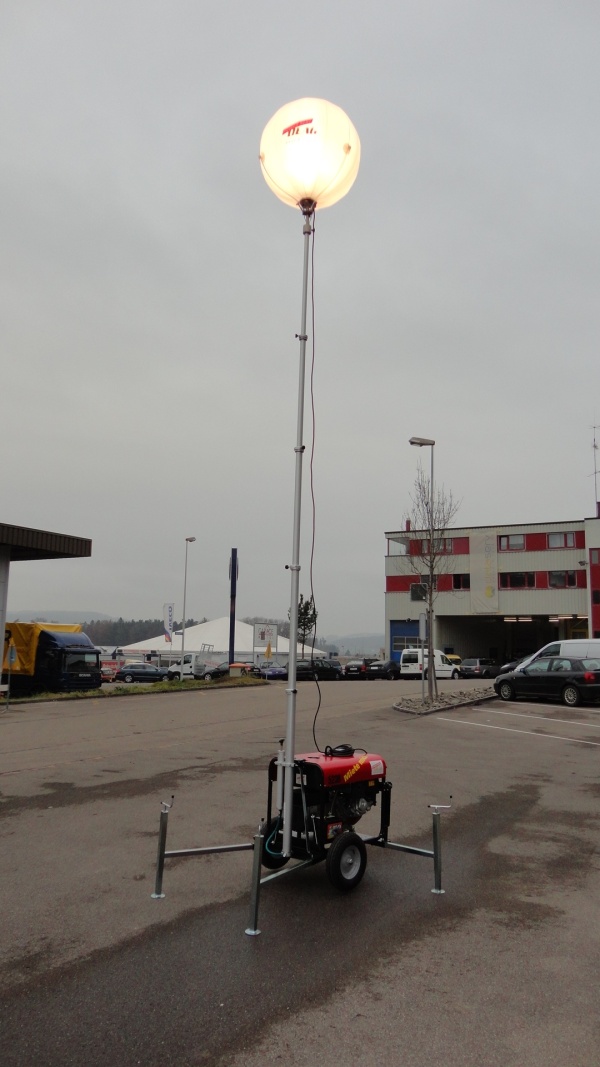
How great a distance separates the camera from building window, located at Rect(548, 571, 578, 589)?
52.2 metres

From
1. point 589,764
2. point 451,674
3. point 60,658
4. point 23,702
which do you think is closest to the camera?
point 589,764

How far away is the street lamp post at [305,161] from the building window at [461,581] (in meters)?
51.1

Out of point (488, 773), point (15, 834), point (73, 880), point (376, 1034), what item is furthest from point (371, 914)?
point (488, 773)

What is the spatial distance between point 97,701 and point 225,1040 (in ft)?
63.6

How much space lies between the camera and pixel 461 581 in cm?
5575

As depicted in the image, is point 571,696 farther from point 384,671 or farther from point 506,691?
point 384,671

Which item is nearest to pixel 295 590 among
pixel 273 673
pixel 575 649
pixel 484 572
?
pixel 575 649

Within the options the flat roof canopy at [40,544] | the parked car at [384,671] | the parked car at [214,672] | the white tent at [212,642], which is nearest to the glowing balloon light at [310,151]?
the flat roof canopy at [40,544]

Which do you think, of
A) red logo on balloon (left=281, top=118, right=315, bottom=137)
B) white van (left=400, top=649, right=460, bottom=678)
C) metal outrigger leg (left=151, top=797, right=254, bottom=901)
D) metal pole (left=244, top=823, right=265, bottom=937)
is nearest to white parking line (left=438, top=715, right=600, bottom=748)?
metal outrigger leg (left=151, top=797, right=254, bottom=901)

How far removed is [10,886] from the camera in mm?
5680

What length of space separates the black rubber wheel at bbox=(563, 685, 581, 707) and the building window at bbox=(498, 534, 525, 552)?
3395 centimetres

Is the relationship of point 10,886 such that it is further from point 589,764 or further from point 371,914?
point 589,764

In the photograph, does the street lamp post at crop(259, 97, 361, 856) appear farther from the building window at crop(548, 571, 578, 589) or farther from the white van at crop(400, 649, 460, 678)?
A: the building window at crop(548, 571, 578, 589)

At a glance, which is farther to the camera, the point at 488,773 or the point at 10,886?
the point at 488,773
